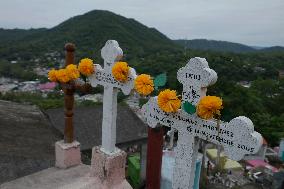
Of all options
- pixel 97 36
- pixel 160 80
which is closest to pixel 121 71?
pixel 160 80

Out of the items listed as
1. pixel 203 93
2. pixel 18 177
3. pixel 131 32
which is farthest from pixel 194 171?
pixel 131 32

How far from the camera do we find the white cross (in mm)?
5172

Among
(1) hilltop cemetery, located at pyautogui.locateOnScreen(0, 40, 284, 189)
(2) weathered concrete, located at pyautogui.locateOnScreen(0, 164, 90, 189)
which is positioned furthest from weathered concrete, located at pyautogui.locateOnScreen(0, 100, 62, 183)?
(2) weathered concrete, located at pyautogui.locateOnScreen(0, 164, 90, 189)

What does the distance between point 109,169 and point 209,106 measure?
92.9 inches

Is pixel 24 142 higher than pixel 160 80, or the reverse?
pixel 160 80

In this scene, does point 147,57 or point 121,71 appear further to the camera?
point 147,57

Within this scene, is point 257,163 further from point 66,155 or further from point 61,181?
point 61,181

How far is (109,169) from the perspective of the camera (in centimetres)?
537

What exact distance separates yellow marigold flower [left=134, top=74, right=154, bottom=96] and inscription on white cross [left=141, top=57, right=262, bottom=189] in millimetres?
129

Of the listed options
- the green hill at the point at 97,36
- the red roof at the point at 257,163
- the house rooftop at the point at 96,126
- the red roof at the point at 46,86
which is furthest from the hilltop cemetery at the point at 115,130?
the green hill at the point at 97,36

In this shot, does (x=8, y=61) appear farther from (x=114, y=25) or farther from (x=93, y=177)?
(x=93, y=177)

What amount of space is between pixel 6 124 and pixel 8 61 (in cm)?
9481

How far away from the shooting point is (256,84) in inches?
1902

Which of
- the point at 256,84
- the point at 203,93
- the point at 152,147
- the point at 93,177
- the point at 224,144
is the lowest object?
the point at 256,84
